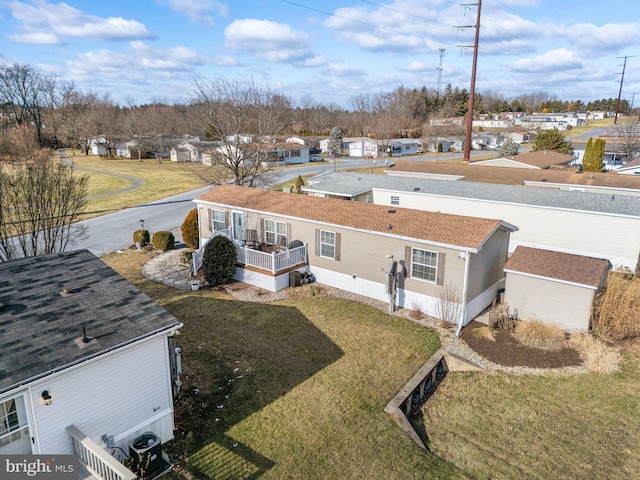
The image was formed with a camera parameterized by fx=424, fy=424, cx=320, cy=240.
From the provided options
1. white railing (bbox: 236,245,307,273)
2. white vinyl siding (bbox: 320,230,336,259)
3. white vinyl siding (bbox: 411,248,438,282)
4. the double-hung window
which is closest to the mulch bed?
white vinyl siding (bbox: 411,248,438,282)

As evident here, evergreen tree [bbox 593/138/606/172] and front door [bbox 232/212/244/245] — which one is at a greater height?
evergreen tree [bbox 593/138/606/172]

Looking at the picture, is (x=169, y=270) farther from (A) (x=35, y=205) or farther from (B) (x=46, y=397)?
(B) (x=46, y=397)

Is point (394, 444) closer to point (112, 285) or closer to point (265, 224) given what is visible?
point (112, 285)

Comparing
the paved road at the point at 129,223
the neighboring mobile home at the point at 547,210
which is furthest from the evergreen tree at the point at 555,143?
the paved road at the point at 129,223

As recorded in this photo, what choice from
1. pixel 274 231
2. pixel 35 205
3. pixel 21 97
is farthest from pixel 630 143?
pixel 21 97

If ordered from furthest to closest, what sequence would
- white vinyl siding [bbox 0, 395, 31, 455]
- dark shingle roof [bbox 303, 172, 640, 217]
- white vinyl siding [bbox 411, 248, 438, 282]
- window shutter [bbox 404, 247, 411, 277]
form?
dark shingle roof [bbox 303, 172, 640, 217] → window shutter [bbox 404, 247, 411, 277] → white vinyl siding [bbox 411, 248, 438, 282] → white vinyl siding [bbox 0, 395, 31, 455]

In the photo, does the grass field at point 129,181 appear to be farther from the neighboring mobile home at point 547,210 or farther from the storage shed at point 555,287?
the storage shed at point 555,287

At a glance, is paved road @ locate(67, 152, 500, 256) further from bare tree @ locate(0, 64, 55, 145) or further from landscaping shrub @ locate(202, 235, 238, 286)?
bare tree @ locate(0, 64, 55, 145)
